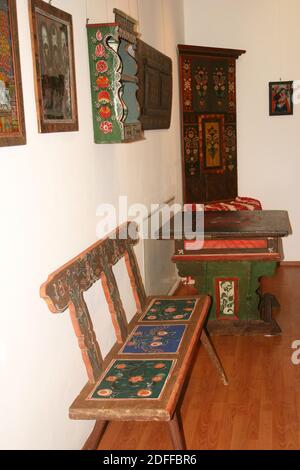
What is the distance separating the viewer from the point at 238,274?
4.48m

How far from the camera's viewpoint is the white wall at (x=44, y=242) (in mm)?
2121

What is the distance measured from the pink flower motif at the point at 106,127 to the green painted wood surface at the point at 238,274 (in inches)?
66.1

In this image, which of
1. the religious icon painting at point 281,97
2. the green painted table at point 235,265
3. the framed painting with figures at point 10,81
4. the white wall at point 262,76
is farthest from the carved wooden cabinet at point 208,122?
the framed painting with figures at point 10,81

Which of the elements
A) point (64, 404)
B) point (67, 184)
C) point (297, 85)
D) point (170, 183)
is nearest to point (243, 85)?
point (297, 85)

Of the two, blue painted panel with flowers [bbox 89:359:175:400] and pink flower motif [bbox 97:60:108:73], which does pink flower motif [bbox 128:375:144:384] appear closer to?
blue painted panel with flowers [bbox 89:359:175:400]

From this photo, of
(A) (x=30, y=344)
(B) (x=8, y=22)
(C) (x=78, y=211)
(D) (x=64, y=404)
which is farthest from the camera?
(C) (x=78, y=211)

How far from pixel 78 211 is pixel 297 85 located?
4.46 metres

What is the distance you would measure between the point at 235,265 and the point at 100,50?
6.85ft

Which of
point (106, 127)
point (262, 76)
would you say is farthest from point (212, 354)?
point (262, 76)

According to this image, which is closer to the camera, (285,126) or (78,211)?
(78,211)

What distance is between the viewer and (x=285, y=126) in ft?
21.9

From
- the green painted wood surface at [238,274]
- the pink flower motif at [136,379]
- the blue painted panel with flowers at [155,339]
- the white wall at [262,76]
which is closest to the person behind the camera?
the pink flower motif at [136,379]

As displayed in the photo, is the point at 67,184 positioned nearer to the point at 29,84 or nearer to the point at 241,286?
the point at 29,84

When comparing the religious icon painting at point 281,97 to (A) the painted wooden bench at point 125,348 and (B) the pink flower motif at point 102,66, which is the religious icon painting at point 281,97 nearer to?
(A) the painted wooden bench at point 125,348
